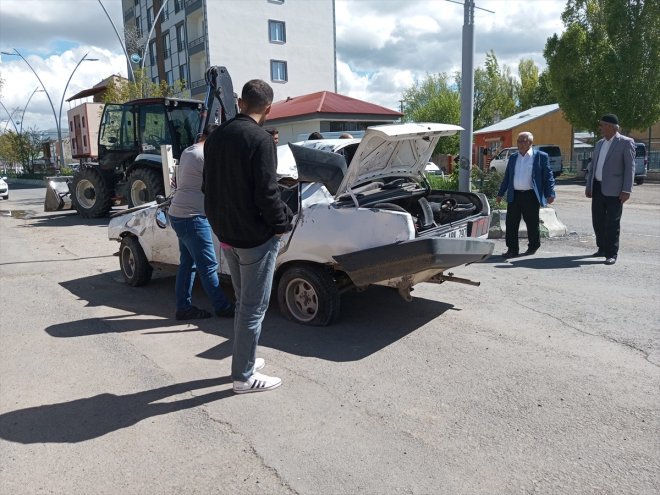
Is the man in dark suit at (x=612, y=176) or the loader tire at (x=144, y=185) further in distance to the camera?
the loader tire at (x=144, y=185)

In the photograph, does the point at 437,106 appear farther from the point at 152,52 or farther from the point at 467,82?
the point at 467,82

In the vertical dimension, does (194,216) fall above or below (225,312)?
above

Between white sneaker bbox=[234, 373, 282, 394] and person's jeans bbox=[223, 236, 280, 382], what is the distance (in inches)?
1.5

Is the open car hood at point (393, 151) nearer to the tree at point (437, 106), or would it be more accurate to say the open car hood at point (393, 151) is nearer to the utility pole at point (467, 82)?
the utility pole at point (467, 82)

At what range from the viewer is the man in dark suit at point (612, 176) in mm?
7438

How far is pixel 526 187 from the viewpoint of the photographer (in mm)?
7914

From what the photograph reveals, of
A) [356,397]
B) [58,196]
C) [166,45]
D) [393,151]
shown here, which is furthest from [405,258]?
[166,45]

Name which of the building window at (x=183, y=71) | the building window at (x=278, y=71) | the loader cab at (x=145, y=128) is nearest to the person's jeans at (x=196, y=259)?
the loader cab at (x=145, y=128)

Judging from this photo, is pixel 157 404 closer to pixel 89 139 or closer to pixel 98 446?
pixel 98 446

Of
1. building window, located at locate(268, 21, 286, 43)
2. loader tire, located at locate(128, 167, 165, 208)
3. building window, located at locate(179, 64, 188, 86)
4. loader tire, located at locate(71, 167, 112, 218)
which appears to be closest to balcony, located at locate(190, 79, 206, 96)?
building window, located at locate(179, 64, 188, 86)

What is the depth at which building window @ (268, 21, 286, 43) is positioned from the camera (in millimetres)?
41656

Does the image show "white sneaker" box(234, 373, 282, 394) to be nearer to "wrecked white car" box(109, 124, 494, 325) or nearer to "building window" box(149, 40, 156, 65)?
"wrecked white car" box(109, 124, 494, 325)

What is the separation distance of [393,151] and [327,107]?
26.0m

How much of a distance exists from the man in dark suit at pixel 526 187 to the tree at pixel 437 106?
83.2 feet
